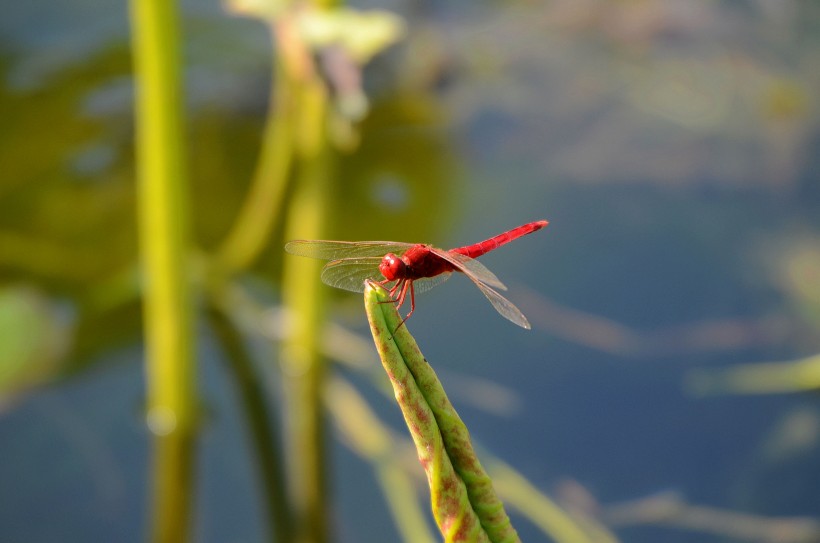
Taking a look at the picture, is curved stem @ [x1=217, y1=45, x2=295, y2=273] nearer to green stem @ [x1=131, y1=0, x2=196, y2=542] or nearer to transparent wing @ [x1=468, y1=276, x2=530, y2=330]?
green stem @ [x1=131, y1=0, x2=196, y2=542]

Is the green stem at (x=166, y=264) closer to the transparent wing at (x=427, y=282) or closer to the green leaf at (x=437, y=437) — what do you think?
the transparent wing at (x=427, y=282)

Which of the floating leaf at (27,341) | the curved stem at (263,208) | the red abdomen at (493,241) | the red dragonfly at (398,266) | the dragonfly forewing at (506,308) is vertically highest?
the curved stem at (263,208)

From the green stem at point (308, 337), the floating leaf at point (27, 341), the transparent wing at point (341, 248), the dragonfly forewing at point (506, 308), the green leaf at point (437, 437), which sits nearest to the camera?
the green leaf at point (437, 437)

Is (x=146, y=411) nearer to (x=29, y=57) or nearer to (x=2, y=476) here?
(x=2, y=476)

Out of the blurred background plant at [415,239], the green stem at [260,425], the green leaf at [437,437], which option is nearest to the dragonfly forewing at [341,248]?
the blurred background plant at [415,239]

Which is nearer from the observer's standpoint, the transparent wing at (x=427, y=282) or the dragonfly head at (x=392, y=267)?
the dragonfly head at (x=392, y=267)

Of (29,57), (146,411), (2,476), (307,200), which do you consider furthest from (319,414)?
(29,57)

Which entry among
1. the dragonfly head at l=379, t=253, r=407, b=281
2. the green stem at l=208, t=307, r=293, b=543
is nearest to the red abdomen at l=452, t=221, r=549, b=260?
the dragonfly head at l=379, t=253, r=407, b=281

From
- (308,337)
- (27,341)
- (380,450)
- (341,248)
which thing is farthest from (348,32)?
(27,341)

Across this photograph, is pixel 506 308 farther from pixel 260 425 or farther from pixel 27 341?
pixel 27 341
